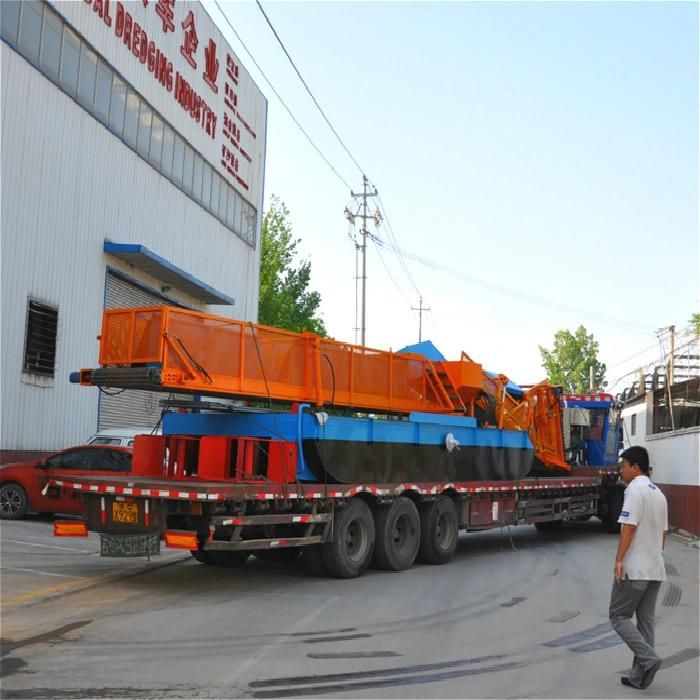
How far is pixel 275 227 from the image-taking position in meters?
50.9

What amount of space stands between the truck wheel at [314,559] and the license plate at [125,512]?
2.52 m

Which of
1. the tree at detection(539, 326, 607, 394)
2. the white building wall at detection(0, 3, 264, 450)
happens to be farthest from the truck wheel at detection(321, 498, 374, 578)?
the tree at detection(539, 326, 607, 394)

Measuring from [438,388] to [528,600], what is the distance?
213 inches

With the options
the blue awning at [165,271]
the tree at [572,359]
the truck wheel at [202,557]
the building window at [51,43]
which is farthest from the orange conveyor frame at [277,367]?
the tree at [572,359]

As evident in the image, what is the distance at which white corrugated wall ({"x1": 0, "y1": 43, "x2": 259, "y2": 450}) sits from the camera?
17828mm

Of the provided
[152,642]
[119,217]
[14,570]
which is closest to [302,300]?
[119,217]

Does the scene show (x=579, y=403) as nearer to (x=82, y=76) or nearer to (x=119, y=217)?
(x=119, y=217)

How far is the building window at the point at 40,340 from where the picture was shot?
18656mm

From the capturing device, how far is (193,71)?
88.7ft

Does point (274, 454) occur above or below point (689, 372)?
below

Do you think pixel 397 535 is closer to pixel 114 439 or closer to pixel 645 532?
pixel 645 532

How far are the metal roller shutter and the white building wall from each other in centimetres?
40

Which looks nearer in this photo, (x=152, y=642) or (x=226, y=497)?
(x=152, y=642)

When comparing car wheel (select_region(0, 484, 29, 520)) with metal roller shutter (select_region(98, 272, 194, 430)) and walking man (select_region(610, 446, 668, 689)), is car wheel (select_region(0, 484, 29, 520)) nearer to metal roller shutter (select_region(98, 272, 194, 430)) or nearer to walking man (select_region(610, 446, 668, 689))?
metal roller shutter (select_region(98, 272, 194, 430))
